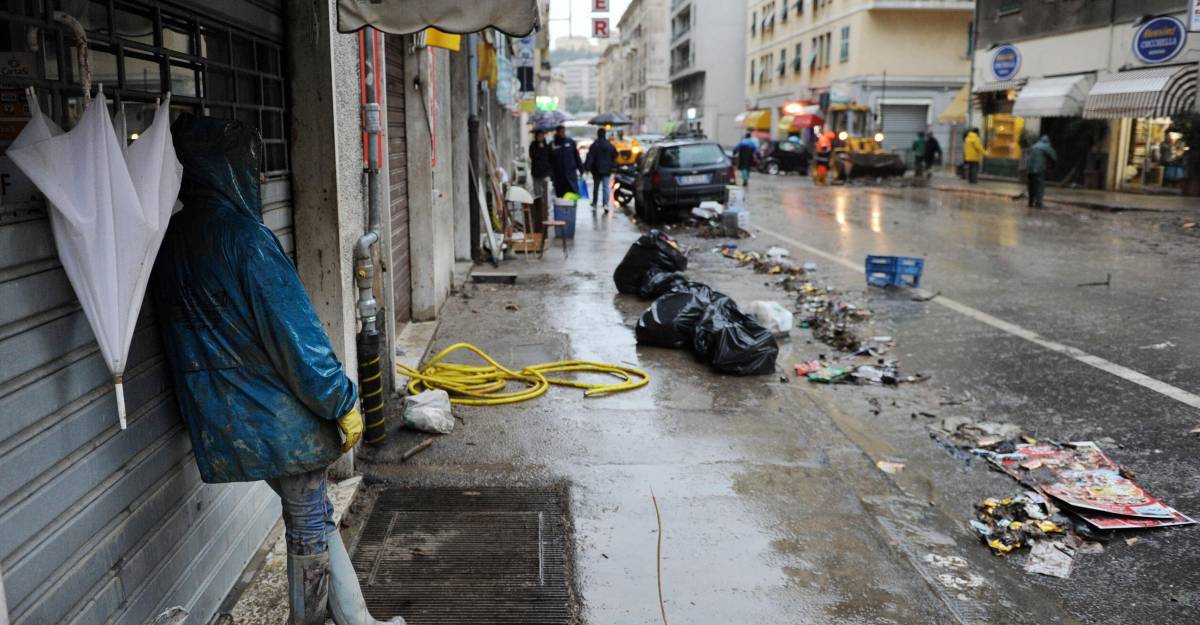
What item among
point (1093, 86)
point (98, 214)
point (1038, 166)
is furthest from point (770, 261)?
point (1093, 86)

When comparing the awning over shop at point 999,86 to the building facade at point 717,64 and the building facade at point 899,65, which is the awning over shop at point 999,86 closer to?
the building facade at point 899,65

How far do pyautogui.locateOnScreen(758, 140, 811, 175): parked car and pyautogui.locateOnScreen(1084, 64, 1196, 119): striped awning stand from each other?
15.0 metres

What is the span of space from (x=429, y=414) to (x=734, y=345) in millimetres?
2769

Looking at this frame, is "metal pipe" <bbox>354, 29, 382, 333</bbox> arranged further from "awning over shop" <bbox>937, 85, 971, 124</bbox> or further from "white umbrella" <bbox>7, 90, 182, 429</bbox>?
"awning over shop" <bbox>937, 85, 971, 124</bbox>

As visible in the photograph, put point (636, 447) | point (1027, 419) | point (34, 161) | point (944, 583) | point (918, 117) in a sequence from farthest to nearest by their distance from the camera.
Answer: point (918, 117)
point (1027, 419)
point (636, 447)
point (944, 583)
point (34, 161)

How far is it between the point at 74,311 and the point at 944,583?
144 inches

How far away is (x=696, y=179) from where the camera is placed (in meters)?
19.3

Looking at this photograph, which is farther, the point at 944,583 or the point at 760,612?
the point at 944,583

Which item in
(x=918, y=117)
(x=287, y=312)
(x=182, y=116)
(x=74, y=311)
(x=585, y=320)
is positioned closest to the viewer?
(x=74, y=311)

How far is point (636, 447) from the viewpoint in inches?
227

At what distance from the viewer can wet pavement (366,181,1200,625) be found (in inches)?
161

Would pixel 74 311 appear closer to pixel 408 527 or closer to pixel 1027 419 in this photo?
pixel 408 527

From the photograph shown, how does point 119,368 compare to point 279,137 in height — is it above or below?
below

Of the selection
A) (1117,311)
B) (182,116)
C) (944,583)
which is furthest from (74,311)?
(1117,311)
